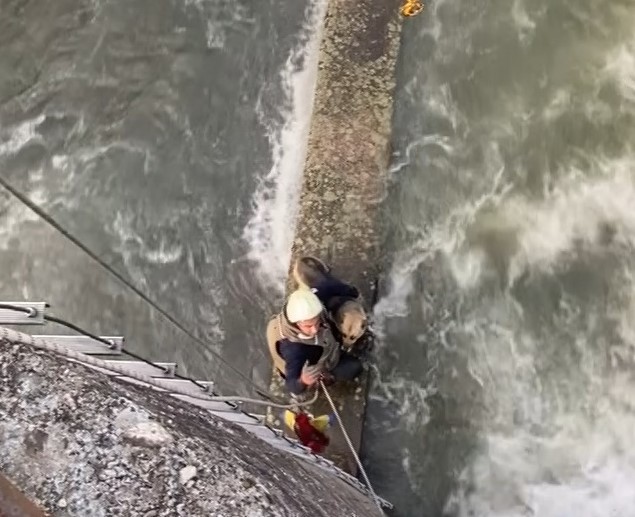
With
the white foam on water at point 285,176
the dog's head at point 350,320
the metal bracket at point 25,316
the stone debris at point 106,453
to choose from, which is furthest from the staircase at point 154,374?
the white foam on water at point 285,176

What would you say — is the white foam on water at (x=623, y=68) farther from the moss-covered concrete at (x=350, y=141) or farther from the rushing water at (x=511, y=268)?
the moss-covered concrete at (x=350, y=141)

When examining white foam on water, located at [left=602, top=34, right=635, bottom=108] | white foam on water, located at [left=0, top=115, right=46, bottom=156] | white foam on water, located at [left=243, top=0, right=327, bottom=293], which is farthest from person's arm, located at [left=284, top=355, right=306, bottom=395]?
white foam on water, located at [left=0, top=115, right=46, bottom=156]

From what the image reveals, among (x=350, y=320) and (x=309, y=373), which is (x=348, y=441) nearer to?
(x=309, y=373)

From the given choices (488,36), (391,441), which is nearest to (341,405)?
(391,441)

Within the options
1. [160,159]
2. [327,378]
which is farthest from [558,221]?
[160,159]

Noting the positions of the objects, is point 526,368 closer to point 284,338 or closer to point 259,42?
point 284,338
